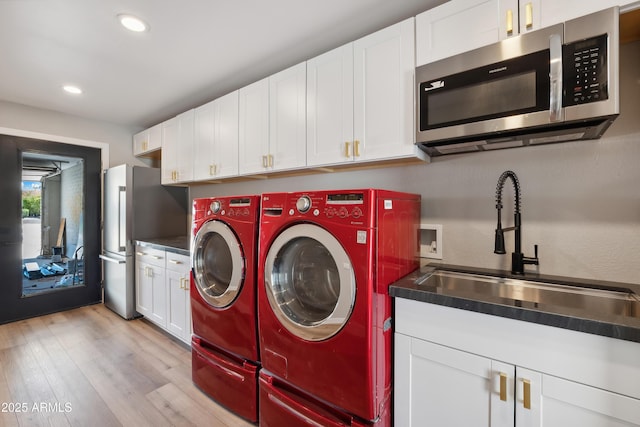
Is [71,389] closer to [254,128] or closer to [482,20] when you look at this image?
[254,128]

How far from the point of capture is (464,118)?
1.35m

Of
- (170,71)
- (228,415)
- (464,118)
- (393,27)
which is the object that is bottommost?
(228,415)

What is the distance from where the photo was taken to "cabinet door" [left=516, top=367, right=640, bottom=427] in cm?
88

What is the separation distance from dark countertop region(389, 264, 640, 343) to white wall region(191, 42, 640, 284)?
0.12 meters

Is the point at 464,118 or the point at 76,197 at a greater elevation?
the point at 464,118

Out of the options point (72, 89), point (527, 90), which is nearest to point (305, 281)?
point (527, 90)

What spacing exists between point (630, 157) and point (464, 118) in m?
0.77

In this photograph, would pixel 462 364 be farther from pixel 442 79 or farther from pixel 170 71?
pixel 170 71

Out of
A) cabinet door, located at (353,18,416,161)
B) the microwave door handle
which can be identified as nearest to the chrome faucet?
the microwave door handle

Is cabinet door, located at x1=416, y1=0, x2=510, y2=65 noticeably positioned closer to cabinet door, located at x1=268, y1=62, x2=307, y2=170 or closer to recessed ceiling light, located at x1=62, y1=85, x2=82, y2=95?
cabinet door, located at x1=268, y1=62, x2=307, y2=170

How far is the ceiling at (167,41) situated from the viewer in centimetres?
162

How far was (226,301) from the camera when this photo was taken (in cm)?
180

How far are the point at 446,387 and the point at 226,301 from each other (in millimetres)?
1300

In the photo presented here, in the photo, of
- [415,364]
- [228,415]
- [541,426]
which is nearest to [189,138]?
[228,415]
